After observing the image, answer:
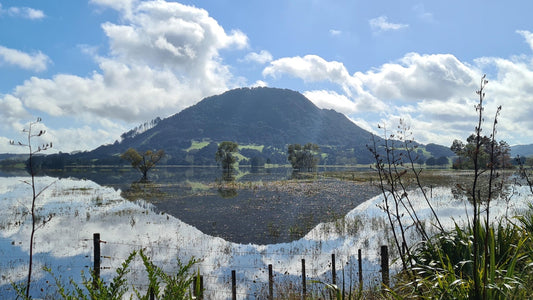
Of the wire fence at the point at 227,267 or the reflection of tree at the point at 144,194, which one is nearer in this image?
the wire fence at the point at 227,267

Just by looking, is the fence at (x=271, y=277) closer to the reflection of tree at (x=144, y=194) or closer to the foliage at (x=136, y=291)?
the foliage at (x=136, y=291)

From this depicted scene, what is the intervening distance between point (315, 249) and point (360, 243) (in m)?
3.01

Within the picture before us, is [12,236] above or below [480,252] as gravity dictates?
below

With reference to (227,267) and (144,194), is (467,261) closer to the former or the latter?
(227,267)

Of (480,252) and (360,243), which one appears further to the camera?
(360,243)

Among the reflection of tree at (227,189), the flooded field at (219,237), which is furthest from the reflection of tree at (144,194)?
the reflection of tree at (227,189)

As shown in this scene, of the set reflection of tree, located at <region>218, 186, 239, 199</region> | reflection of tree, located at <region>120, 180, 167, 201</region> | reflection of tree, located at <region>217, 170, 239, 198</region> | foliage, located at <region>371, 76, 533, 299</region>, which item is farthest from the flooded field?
reflection of tree, located at <region>217, 170, 239, 198</region>

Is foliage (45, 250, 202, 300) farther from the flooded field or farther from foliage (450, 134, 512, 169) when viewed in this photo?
foliage (450, 134, 512, 169)

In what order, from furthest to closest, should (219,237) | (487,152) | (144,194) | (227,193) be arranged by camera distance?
(227,193) → (144,194) → (219,237) → (487,152)

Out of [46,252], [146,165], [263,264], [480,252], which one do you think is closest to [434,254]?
[480,252]

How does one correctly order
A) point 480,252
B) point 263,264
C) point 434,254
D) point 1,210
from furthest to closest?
point 1,210 → point 263,264 → point 434,254 → point 480,252

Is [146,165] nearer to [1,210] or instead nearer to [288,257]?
[1,210]

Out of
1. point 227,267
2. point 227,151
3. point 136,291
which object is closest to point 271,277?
point 227,267

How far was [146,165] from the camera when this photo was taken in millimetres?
90750
